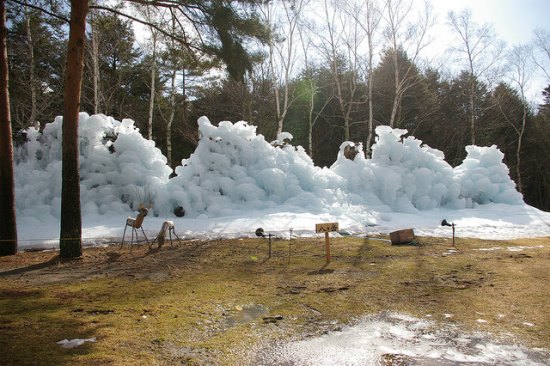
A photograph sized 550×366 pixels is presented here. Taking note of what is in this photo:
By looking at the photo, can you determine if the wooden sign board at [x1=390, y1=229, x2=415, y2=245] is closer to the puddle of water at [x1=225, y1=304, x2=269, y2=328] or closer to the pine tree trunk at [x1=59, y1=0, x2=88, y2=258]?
the puddle of water at [x1=225, y1=304, x2=269, y2=328]

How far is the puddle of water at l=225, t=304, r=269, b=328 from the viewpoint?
11.6 ft

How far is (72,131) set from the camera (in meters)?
6.25

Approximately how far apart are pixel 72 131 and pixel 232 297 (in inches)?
154

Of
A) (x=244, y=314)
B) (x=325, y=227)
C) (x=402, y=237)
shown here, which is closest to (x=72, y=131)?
(x=325, y=227)

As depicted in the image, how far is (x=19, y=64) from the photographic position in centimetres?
1634

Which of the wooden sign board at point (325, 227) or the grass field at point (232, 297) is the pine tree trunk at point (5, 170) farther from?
the wooden sign board at point (325, 227)

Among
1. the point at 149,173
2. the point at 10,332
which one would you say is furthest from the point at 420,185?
the point at 10,332

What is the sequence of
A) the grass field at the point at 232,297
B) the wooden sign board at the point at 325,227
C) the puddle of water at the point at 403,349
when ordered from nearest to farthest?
1. the puddle of water at the point at 403,349
2. the grass field at the point at 232,297
3. the wooden sign board at the point at 325,227

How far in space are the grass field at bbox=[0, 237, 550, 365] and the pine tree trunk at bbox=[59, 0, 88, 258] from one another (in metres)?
0.49

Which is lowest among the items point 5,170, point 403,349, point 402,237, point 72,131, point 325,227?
point 403,349

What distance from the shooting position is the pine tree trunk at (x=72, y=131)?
20.4ft

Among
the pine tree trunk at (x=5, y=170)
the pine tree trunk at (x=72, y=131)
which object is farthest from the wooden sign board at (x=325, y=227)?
the pine tree trunk at (x=5, y=170)

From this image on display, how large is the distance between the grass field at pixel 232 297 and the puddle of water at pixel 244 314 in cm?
2

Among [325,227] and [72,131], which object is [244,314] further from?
[72,131]
